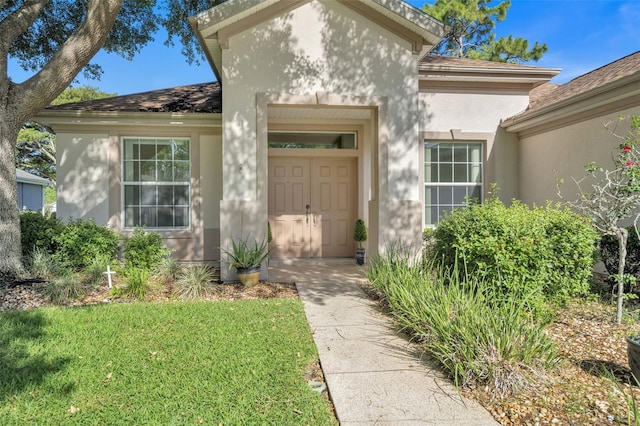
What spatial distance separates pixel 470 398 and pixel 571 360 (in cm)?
150

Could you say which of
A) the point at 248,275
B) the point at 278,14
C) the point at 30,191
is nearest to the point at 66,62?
the point at 278,14

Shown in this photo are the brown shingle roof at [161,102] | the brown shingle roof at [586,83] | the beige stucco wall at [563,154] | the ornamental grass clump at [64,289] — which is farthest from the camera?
the brown shingle roof at [161,102]

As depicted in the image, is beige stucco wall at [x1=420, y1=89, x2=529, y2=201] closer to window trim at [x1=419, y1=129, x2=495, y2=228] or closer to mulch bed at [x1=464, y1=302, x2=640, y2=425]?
window trim at [x1=419, y1=129, x2=495, y2=228]

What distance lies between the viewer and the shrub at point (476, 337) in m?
3.34

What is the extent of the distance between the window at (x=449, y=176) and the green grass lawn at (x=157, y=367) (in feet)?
17.4

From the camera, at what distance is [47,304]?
5.85 m

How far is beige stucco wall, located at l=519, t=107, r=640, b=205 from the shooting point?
7114 mm

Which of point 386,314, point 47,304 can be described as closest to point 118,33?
point 47,304

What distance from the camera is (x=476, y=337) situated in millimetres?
3578

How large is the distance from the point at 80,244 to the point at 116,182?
177 centimetres

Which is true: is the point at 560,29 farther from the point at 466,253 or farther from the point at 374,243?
the point at 466,253

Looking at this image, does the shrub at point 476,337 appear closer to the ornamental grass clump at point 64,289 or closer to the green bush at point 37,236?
the ornamental grass clump at point 64,289

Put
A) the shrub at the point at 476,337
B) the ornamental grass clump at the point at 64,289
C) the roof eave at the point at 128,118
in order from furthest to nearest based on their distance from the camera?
the roof eave at the point at 128,118
the ornamental grass clump at the point at 64,289
the shrub at the point at 476,337

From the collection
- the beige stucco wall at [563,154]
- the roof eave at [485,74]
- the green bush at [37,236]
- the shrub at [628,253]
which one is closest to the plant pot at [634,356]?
the shrub at [628,253]
